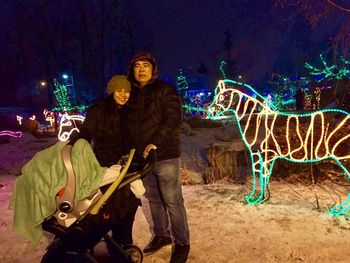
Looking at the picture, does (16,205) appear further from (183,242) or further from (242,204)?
(242,204)

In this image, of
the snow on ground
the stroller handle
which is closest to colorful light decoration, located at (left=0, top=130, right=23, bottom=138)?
the snow on ground

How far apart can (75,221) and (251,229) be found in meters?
2.22

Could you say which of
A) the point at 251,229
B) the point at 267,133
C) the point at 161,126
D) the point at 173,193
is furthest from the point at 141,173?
the point at 267,133

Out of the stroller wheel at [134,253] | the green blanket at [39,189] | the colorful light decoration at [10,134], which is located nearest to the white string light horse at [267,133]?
the stroller wheel at [134,253]

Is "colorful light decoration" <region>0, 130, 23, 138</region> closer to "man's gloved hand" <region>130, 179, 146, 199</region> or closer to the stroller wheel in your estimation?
A: the stroller wheel

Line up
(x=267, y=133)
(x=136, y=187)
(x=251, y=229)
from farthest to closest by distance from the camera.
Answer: (x=267, y=133), (x=251, y=229), (x=136, y=187)

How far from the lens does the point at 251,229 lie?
409cm

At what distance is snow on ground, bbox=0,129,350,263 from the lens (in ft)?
11.6

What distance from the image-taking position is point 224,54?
140ft

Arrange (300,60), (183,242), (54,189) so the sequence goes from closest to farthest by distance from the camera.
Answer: (54,189) → (183,242) → (300,60)

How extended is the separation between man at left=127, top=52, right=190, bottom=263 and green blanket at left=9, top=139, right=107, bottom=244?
77cm

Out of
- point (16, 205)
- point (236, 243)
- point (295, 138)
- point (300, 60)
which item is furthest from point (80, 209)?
point (300, 60)

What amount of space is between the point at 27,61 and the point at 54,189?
2795 cm

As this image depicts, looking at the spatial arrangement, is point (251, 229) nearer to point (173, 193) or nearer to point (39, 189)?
point (173, 193)
